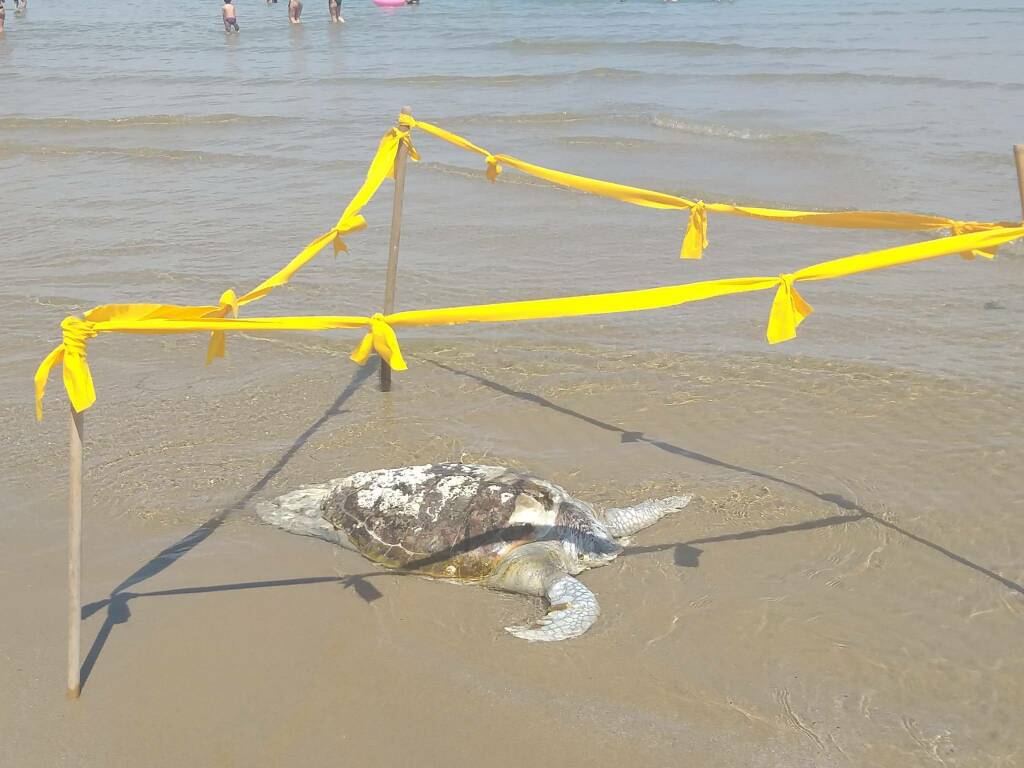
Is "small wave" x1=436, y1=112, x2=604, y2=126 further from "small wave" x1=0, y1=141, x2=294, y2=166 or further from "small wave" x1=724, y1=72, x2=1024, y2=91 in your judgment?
"small wave" x1=724, y1=72, x2=1024, y2=91

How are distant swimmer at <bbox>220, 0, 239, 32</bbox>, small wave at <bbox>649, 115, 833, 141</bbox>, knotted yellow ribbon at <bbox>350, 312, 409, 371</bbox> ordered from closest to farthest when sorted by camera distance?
knotted yellow ribbon at <bbox>350, 312, 409, 371</bbox> → small wave at <bbox>649, 115, 833, 141</bbox> → distant swimmer at <bbox>220, 0, 239, 32</bbox>

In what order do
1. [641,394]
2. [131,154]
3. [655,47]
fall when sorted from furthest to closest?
[655,47] < [131,154] < [641,394]

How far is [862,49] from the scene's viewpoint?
69.5 feet

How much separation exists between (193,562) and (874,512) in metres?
3.06

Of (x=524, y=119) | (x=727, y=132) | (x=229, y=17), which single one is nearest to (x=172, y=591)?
(x=727, y=132)

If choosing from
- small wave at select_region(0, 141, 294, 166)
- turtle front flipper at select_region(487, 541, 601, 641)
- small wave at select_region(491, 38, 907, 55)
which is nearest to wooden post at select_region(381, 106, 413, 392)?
turtle front flipper at select_region(487, 541, 601, 641)

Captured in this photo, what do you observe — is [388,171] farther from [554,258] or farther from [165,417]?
[554,258]

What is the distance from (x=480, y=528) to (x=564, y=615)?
0.61m

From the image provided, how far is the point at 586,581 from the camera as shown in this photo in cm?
439

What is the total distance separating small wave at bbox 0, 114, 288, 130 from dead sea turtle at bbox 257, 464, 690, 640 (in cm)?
1224

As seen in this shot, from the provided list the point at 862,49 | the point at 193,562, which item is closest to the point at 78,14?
the point at 862,49

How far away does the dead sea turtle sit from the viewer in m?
4.36

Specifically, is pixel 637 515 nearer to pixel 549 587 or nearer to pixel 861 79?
pixel 549 587

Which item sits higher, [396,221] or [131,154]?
[396,221]
